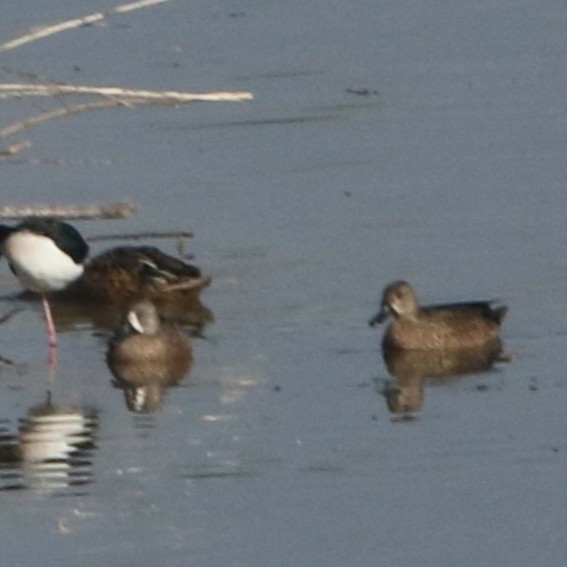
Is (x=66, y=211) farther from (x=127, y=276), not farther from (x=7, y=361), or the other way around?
(x=127, y=276)

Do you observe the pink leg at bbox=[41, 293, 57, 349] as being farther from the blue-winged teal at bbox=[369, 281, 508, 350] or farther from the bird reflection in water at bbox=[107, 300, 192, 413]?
the blue-winged teal at bbox=[369, 281, 508, 350]

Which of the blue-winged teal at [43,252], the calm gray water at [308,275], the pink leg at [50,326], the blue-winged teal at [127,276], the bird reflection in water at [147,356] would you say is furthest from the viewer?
the blue-winged teal at [127,276]

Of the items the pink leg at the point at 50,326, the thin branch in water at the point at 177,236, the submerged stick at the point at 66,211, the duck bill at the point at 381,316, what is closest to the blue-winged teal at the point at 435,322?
the duck bill at the point at 381,316

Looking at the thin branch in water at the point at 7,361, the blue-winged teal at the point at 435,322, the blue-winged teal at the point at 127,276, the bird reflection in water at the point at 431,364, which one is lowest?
the bird reflection in water at the point at 431,364

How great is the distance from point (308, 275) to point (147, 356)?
150cm

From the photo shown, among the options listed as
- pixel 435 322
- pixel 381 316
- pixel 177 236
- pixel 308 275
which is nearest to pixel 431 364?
pixel 435 322

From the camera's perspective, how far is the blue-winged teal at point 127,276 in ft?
49.5

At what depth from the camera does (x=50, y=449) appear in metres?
11.6

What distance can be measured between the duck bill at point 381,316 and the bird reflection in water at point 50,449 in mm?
Result: 1891

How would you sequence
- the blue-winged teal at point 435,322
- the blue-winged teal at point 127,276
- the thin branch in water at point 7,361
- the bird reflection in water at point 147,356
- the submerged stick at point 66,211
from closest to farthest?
the submerged stick at point 66,211 < the bird reflection in water at point 147,356 < the blue-winged teal at point 435,322 < the thin branch in water at point 7,361 < the blue-winged teal at point 127,276

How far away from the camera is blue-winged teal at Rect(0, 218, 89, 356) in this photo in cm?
1461

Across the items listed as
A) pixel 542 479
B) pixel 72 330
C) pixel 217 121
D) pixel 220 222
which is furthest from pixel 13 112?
pixel 542 479

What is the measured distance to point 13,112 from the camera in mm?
18188

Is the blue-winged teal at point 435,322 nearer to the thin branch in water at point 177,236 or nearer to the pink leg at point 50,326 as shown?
the pink leg at point 50,326
